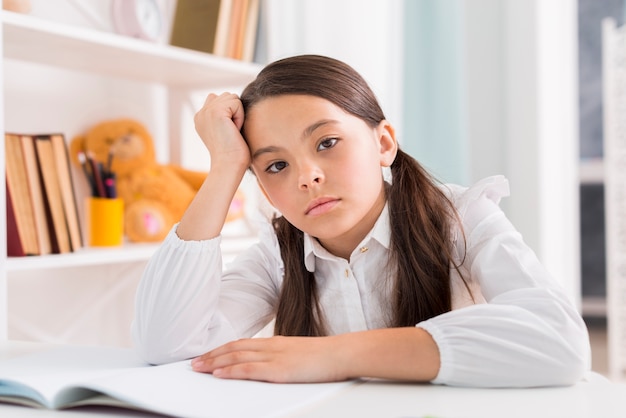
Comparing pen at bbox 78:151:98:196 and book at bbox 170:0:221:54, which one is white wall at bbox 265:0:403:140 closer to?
book at bbox 170:0:221:54

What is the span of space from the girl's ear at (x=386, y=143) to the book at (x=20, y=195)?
2.62 ft

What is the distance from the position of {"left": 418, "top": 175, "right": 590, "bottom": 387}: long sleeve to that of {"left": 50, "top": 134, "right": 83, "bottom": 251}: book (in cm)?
105

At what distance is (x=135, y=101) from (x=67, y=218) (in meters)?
0.55

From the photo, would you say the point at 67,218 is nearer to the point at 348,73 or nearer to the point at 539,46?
the point at 348,73

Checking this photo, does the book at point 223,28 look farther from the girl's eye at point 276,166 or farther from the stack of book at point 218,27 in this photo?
the girl's eye at point 276,166

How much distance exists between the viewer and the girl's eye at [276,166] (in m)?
1.10

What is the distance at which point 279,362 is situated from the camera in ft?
2.78

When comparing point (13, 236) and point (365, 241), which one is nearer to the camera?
point (365, 241)

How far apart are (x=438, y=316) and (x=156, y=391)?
33 cm

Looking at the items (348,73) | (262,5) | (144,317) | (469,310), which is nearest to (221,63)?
(262,5)

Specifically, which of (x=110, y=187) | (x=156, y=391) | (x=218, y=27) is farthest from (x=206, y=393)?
(x=218, y=27)

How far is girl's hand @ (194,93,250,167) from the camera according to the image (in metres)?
1.16

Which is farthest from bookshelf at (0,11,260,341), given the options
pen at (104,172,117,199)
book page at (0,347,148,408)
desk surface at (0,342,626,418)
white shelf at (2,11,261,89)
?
desk surface at (0,342,626,418)

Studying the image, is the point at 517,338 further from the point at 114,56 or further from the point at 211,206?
the point at 114,56
